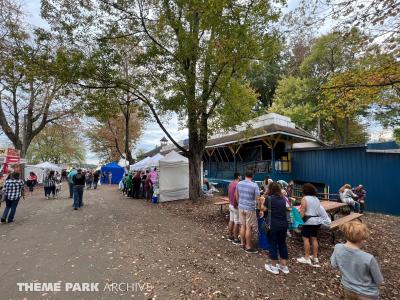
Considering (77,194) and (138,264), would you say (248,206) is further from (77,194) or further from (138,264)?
(77,194)

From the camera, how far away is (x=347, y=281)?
282cm

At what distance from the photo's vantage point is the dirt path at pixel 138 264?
410cm

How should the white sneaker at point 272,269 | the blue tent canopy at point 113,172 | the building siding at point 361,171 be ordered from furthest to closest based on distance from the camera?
the blue tent canopy at point 113,172
the building siding at point 361,171
the white sneaker at point 272,269

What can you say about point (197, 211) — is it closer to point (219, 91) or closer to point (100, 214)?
point (100, 214)

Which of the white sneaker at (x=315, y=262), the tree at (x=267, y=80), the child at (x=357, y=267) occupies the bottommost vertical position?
the white sneaker at (x=315, y=262)

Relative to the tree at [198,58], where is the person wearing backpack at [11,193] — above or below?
below

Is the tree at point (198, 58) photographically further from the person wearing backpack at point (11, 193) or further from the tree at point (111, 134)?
the tree at point (111, 134)

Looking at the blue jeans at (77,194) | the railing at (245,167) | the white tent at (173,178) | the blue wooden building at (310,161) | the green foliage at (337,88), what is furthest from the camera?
the railing at (245,167)

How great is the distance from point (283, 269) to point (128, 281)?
298 cm

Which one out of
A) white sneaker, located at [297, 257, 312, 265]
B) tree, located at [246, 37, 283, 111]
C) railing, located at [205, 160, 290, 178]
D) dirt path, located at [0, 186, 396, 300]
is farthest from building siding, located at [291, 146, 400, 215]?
tree, located at [246, 37, 283, 111]

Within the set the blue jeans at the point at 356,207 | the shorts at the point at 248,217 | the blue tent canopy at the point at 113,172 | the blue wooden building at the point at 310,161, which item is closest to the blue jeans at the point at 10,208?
the shorts at the point at 248,217

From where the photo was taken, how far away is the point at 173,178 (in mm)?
14539

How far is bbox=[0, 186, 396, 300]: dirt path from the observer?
410 cm

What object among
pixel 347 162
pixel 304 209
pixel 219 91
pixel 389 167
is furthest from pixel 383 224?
pixel 219 91
